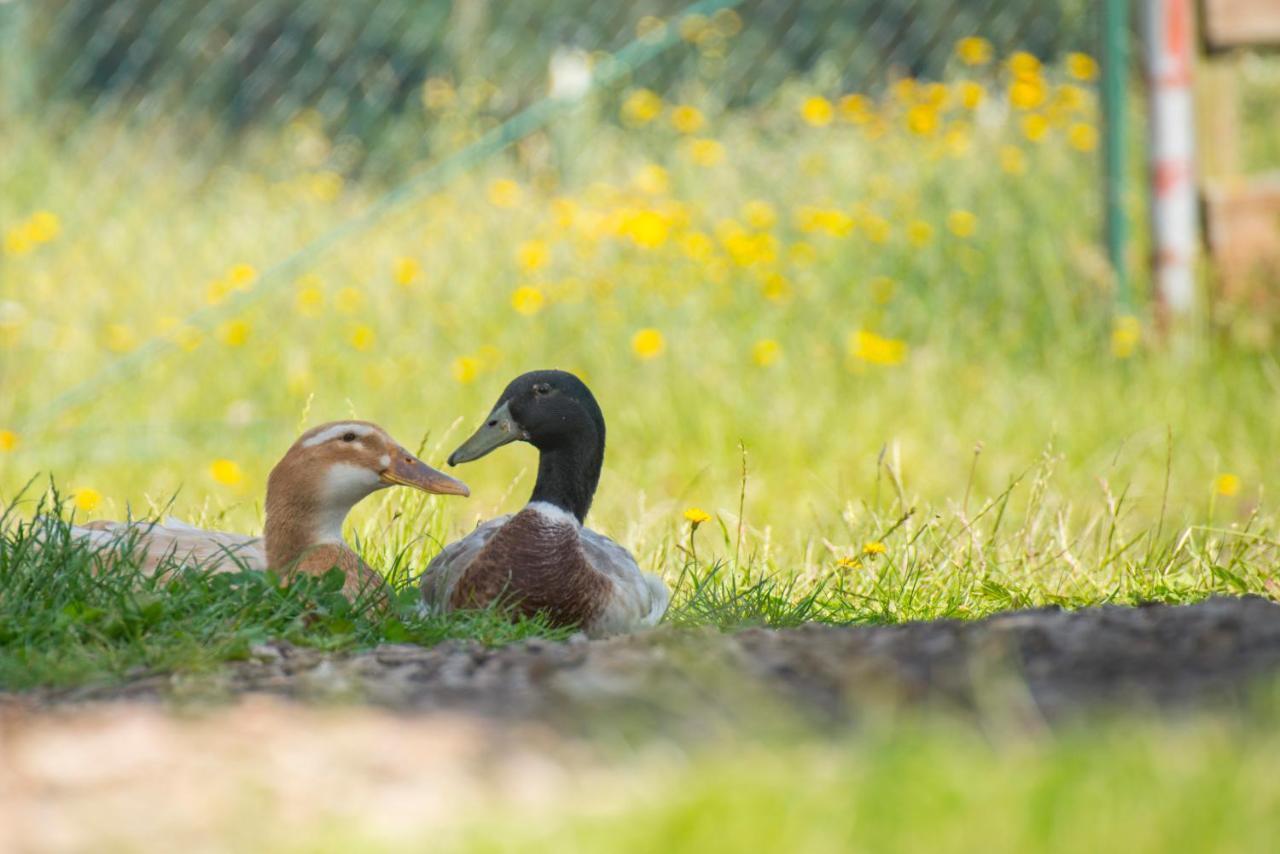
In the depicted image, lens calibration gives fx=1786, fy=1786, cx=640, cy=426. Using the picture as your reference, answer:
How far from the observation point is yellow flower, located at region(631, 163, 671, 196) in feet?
26.3

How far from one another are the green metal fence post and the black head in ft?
12.1

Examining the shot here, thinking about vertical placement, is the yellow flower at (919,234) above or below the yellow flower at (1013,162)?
below

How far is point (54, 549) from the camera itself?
370cm

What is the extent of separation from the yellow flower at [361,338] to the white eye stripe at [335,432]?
2.78 metres

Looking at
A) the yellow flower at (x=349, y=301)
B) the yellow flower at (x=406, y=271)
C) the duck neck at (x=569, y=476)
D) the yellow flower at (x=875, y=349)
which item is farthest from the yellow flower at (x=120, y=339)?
the duck neck at (x=569, y=476)

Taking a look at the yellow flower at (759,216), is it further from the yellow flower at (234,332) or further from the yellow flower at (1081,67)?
the yellow flower at (234,332)

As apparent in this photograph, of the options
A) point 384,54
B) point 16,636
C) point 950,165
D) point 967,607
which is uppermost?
point 384,54

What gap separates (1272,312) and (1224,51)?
3.42 ft

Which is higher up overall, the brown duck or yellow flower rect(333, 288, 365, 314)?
yellow flower rect(333, 288, 365, 314)

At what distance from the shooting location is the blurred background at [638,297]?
613 centimetres

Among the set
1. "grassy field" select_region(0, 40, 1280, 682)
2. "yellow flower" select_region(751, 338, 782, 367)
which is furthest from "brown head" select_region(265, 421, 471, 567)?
"yellow flower" select_region(751, 338, 782, 367)

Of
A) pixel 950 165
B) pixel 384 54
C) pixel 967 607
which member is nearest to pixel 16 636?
pixel 967 607

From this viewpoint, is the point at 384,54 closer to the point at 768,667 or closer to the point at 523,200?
the point at 523,200

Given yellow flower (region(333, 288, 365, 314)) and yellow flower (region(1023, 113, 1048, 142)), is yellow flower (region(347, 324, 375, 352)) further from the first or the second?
yellow flower (region(1023, 113, 1048, 142))
